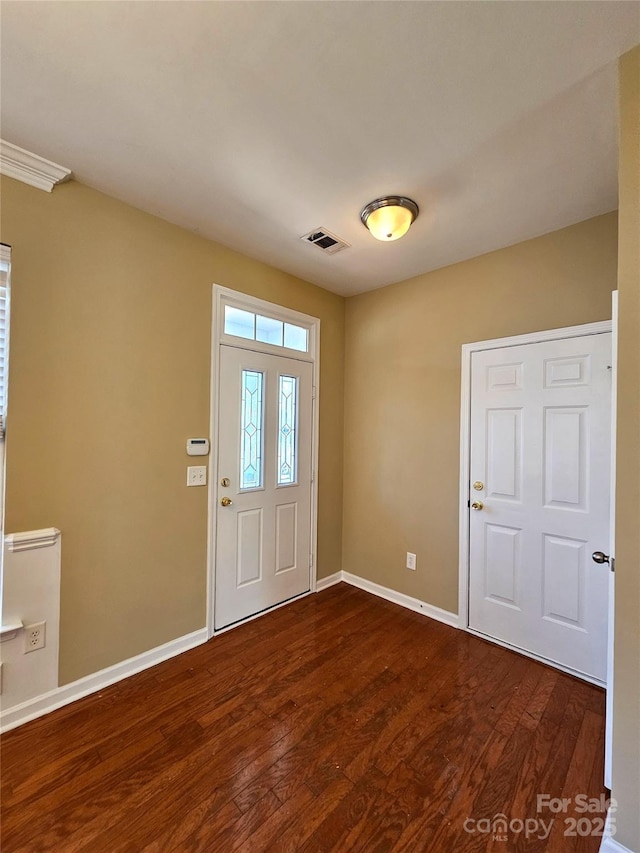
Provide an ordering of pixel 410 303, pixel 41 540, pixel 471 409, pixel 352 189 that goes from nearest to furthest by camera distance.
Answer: pixel 41 540 → pixel 352 189 → pixel 471 409 → pixel 410 303

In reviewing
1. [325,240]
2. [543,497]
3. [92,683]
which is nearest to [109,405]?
[92,683]

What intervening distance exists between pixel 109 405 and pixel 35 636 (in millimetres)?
1200

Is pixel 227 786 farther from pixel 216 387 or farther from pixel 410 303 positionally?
pixel 410 303

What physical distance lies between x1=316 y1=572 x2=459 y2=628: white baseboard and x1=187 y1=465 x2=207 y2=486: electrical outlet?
5.01 ft

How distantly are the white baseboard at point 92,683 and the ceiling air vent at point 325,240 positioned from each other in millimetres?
2731

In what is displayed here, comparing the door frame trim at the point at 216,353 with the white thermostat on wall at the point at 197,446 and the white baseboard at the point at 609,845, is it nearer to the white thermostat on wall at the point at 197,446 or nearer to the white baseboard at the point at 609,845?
the white thermostat on wall at the point at 197,446

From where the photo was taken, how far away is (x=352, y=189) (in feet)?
6.08

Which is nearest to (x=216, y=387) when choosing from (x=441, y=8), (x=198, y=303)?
(x=198, y=303)

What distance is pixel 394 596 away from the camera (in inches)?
114

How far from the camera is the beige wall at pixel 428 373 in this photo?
214 cm

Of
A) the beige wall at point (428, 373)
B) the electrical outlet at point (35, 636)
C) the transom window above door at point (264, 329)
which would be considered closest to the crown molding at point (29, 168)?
the transom window above door at point (264, 329)

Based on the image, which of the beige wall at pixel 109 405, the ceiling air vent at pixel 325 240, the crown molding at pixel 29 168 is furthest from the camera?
the ceiling air vent at pixel 325 240

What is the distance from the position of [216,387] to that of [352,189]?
1451 millimetres

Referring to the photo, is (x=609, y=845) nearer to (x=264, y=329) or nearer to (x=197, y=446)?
(x=197, y=446)
